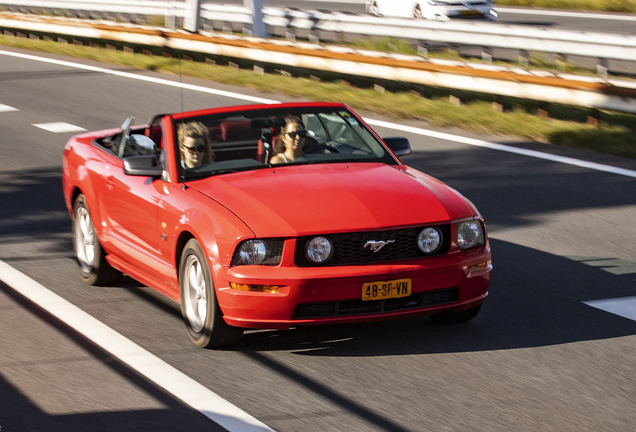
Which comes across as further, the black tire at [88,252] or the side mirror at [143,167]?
the black tire at [88,252]

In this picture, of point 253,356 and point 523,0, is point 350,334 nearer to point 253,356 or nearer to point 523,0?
point 253,356

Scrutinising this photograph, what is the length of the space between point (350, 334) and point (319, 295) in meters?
0.75

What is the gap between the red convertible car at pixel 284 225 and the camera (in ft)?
18.8

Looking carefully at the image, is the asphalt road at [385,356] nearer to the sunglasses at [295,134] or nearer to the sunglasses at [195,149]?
the sunglasses at [195,149]

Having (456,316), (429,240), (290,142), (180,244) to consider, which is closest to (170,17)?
(290,142)

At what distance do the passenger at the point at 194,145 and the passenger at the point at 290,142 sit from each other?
0.48 m

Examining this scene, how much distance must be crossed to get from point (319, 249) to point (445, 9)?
22.4 metres

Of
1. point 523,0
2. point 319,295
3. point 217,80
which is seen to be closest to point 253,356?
point 319,295

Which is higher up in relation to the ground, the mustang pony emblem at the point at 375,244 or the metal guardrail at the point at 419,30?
the metal guardrail at the point at 419,30

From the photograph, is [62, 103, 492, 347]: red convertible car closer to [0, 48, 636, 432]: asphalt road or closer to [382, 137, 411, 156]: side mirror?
[382, 137, 411, 156]: side mirror

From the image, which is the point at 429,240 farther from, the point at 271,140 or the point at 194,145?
the point at 194,145

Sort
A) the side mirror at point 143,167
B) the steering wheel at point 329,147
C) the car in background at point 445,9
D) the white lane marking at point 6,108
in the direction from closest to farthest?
the side mirror at point 143,167 < the steering wheel at point 329,147 < the white lane marking at point 6,108 < the car in background at point 445,9

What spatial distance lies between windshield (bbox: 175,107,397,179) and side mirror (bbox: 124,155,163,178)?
6.8 inches

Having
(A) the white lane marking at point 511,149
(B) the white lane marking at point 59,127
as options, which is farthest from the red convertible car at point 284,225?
(B) the white lane marking at point 59,127
